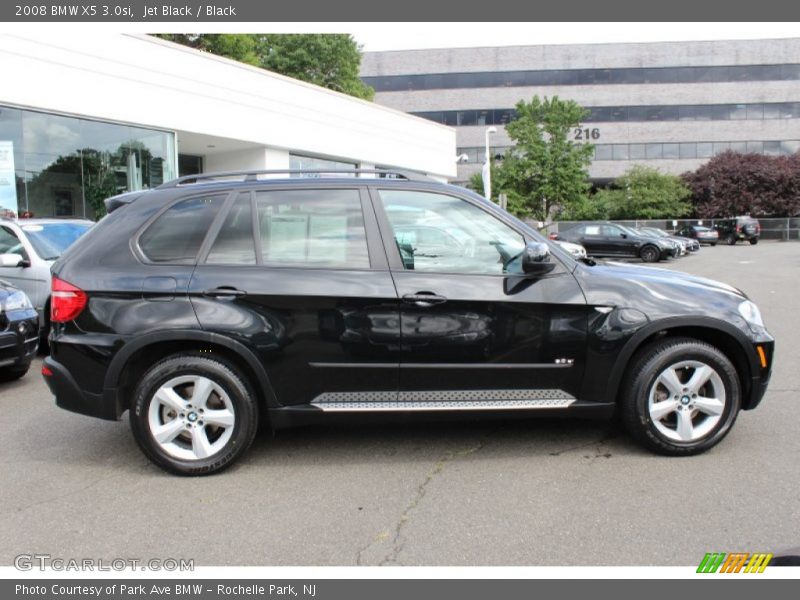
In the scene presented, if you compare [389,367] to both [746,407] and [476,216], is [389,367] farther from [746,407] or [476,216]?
[746,407]

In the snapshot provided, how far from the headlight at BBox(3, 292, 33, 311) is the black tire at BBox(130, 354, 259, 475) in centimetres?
311

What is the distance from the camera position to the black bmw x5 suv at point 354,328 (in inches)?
154

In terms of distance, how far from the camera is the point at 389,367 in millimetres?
3949

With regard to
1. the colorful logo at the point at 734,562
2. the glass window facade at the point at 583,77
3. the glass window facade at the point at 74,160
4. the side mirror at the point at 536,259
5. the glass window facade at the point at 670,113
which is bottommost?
the colorful logo at the point at 734,562

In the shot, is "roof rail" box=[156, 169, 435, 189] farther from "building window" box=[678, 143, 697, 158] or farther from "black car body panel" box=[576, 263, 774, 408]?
"building window" box=[678, 143, 697, 158]

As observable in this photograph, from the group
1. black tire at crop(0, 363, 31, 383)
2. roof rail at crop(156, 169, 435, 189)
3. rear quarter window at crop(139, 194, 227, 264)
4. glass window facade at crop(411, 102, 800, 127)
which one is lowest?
black tire at crop(0, 363, 31, 383)

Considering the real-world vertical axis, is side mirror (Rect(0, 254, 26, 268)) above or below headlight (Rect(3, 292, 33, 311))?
above

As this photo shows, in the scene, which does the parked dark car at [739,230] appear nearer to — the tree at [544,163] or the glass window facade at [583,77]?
the tree at [544,163]

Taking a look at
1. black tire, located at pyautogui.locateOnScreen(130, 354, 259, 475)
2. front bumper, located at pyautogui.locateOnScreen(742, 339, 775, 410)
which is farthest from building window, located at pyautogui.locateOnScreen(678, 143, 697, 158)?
black tire, located at pyautogui.locateOnScreen(130, 354, 259, 475)

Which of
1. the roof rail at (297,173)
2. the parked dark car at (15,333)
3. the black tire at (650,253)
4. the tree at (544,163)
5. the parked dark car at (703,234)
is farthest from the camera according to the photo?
the tree at (544,163)

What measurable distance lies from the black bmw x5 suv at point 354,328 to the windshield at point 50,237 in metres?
4.29

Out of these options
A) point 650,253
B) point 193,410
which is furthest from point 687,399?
point 650,253

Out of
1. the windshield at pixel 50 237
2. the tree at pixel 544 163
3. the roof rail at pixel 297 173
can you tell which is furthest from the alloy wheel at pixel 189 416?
the tree at pixel 544 163

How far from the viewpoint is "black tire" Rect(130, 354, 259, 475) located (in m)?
3.90
